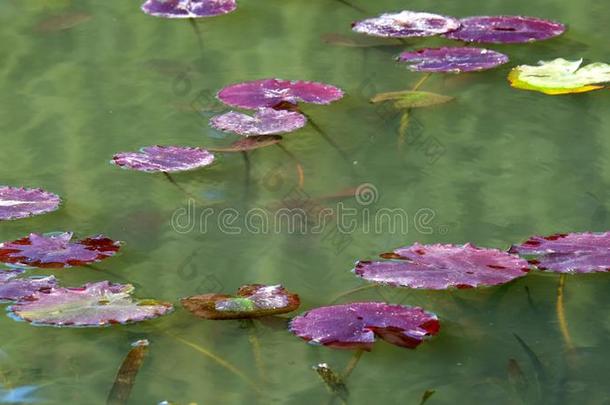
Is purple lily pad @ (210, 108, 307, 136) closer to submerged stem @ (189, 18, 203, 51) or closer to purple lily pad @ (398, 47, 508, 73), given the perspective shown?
purple lily pad @ (398, 47, 508, 73)

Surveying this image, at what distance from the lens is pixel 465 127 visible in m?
2.42

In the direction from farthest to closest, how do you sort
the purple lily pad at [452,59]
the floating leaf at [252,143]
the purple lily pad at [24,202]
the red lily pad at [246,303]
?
the purple lily pad at [452,59] < the floating leaf at [252,143] < the purple lily pad at [24,202] < the red lily pad at [246,303]

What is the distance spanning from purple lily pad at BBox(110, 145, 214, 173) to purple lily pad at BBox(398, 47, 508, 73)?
709mm

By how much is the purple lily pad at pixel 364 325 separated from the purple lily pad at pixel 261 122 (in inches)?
30.2

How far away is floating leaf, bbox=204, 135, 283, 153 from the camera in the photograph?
2.31 meters

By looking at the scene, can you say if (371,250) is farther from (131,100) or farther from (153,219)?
(131,100)

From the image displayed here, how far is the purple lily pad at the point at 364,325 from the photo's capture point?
1.60m

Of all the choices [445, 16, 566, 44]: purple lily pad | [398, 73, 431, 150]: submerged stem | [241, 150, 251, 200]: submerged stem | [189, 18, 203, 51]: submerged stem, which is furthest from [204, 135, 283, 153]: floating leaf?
[445, 16, 566, 44]: purple lily pad

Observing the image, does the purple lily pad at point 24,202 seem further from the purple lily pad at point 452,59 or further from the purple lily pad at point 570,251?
the purple lily pad at point 452,59

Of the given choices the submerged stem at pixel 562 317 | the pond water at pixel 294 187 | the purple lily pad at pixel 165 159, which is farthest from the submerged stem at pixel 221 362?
the purple lily pad at pixel 165 159

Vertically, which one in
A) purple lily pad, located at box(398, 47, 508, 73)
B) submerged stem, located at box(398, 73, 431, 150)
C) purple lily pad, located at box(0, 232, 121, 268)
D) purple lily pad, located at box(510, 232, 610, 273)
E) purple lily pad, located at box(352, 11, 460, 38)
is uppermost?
purple lily pad, located at box(352, 11, 460, 38)

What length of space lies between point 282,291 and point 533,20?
1521mm

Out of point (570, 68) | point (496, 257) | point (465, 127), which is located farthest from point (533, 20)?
point (496, 257)

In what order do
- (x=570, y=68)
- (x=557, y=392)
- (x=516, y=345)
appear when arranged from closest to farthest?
1. (x=557, y=392)
2. (x=516, y=345)
3. (x=570, y=68)
